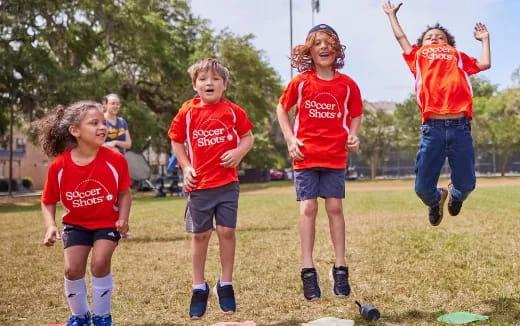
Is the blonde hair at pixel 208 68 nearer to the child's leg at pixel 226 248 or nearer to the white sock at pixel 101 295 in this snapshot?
the child's leg at pixel 226 248

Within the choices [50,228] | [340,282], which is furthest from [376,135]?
[50,228]

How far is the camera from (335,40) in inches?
194

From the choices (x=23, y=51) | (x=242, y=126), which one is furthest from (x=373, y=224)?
(x=23, y=51)

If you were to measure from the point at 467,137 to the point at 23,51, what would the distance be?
25.1 meters

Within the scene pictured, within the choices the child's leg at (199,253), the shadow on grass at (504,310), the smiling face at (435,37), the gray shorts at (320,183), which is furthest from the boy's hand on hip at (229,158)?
the smiling face at (435,37)

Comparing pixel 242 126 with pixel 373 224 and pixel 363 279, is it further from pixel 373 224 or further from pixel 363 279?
pixel 373 224

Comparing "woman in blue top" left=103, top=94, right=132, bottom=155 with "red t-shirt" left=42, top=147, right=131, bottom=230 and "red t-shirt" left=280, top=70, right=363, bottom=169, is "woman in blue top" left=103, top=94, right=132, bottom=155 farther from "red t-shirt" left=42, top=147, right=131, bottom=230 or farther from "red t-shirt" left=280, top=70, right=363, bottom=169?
"red t-shirt" left=280, top=70, right=363, bottom=169

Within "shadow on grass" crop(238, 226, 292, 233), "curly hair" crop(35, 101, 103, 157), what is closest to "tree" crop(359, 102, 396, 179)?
"shadow on grass" crop(238, 226, 292, 233)

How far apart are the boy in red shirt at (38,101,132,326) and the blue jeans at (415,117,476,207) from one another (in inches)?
111

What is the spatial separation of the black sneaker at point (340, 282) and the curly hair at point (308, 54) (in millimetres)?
1816

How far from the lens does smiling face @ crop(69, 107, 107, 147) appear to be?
4282 mm

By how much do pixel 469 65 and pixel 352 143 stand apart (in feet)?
5.25

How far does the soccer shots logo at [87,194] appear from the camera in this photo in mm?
4188

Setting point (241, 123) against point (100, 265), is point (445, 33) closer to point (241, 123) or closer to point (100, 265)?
point (241, 123)
